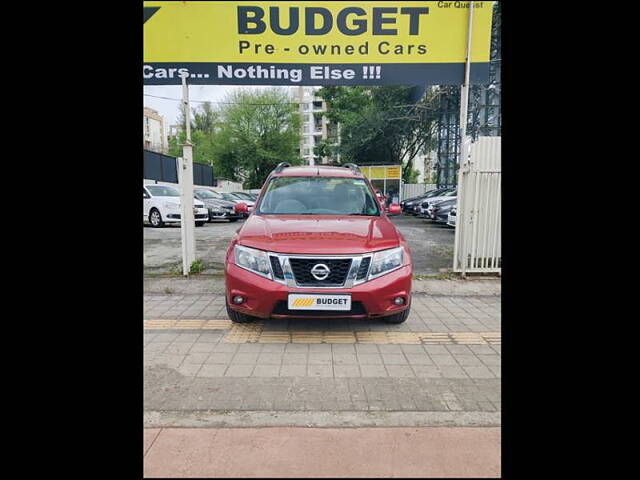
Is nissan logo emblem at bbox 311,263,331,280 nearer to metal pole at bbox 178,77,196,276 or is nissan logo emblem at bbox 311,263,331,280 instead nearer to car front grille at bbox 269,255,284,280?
car front grille at bbox 269,255,284,280

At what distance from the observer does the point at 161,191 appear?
43.2 feet

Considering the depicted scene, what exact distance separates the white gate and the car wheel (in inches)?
410

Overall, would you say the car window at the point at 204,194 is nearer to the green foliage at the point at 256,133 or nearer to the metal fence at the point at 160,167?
the metal fence at the point at 160,167

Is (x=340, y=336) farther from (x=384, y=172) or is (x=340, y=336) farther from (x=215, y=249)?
(x=384, y=172)

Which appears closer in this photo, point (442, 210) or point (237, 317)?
point (237, 317)

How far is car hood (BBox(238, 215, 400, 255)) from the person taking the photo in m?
3.52

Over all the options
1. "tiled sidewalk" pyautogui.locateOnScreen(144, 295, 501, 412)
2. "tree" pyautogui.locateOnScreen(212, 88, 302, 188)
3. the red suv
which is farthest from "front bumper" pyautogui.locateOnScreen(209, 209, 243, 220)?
"tree" pyautogui.locateOnScreen(212, 88, 302, 188)

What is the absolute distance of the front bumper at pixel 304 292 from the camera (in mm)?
3453

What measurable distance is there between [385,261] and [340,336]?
95cm

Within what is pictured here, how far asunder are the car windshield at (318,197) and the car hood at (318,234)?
0.84 ft

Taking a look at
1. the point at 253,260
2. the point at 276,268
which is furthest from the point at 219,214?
the point at 276,268

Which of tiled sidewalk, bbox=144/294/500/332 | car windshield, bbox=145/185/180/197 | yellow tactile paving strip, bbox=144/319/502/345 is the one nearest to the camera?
yellow tactile paving strip, bbox=144/319/502/345

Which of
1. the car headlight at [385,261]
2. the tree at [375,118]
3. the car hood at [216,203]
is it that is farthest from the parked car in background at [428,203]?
the car headlight at [385,261]
